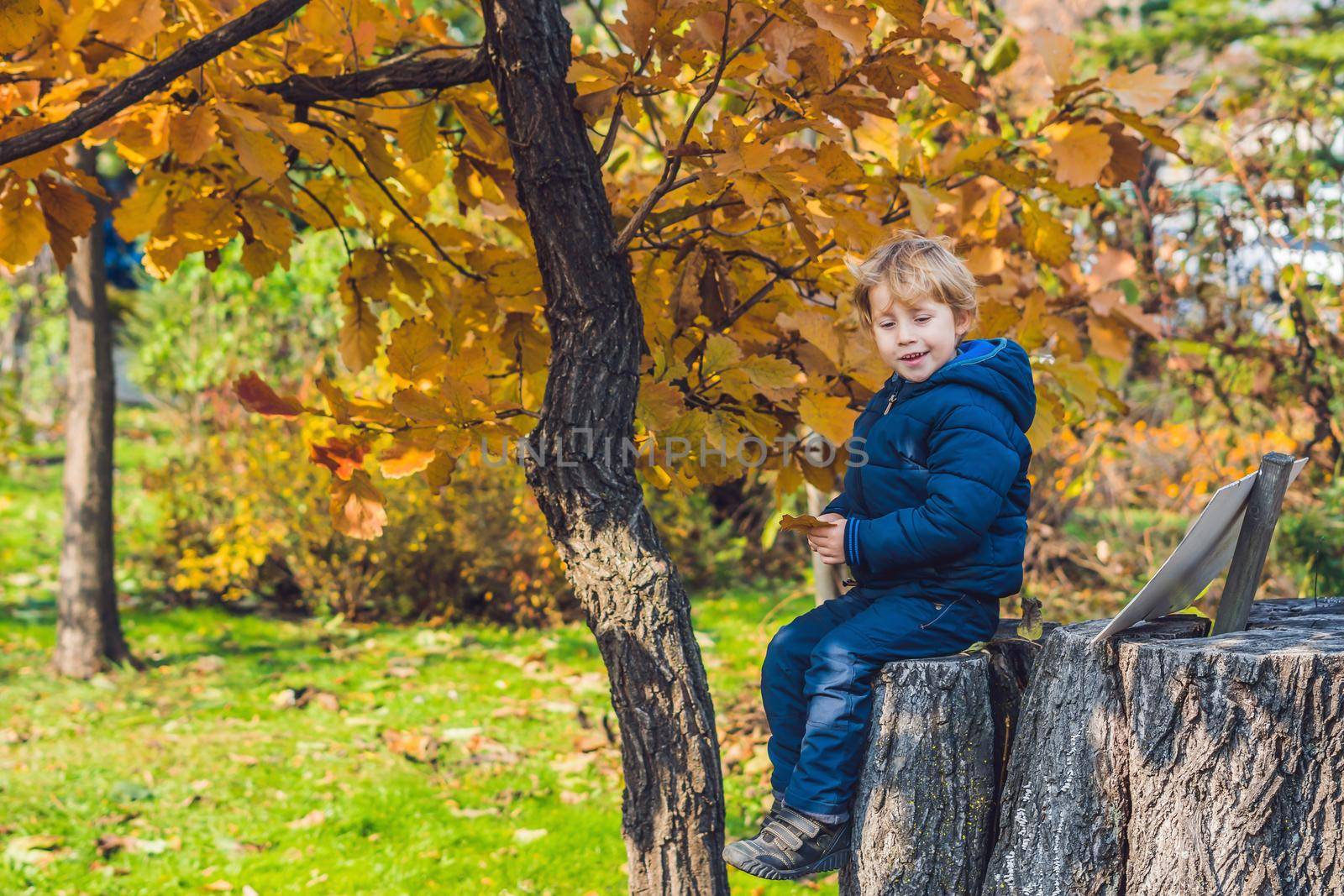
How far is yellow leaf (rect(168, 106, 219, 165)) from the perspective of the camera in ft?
6.13

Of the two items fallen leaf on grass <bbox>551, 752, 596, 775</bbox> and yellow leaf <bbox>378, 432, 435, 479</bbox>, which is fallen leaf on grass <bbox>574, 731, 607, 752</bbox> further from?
yellow leaf <bbox>378, 432, 435, 479</bbox>

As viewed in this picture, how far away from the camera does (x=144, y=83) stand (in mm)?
1769

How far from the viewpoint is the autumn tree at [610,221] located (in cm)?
184

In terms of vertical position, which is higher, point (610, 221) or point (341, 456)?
point (610, 221)

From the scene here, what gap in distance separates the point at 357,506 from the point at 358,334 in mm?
589

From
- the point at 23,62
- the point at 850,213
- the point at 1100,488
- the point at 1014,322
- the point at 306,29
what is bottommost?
the point at 1100,488

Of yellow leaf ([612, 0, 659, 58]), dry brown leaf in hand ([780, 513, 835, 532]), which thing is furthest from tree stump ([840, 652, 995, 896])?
yellow leaf ([612, 0, 659, 58])

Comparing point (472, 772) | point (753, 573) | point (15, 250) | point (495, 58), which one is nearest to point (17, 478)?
point (753, 573)

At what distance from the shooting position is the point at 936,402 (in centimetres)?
193

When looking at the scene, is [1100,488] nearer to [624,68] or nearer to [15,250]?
[624,68]

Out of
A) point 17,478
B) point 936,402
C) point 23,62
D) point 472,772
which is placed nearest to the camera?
point 936,402

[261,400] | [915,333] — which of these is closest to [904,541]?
[915,333]

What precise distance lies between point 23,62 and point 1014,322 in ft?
6.79

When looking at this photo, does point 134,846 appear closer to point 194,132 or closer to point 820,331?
point 194,132
